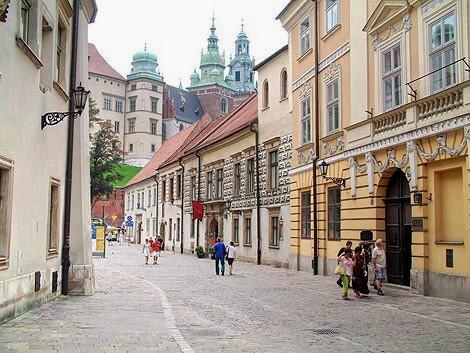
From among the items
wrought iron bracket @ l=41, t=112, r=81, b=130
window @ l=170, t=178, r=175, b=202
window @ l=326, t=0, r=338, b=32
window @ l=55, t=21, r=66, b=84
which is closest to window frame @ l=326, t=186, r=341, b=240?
window @ l=326, t=0, r=338, b=32

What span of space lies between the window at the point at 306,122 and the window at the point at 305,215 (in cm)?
225

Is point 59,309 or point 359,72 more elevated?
point 359,72

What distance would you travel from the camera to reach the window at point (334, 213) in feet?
72.8

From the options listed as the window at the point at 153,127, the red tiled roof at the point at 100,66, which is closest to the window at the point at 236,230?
the red tiled roof at the point at 100,66

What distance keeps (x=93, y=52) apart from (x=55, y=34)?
107 metres

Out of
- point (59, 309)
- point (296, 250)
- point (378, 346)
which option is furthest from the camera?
point (296, 250)

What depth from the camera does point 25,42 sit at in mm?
11570

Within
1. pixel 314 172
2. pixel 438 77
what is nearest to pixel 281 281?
pixel 314 172

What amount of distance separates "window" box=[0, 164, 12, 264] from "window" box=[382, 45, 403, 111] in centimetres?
1144

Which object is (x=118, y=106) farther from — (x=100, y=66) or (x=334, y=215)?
(x=334, y=215)

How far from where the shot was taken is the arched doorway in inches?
709

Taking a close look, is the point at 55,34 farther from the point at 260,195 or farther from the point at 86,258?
the point at 260,195

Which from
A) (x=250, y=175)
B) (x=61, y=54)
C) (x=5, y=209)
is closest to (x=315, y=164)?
(x=250, y=175)

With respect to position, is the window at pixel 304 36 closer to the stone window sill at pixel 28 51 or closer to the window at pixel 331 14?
the window at pixel 331 14
